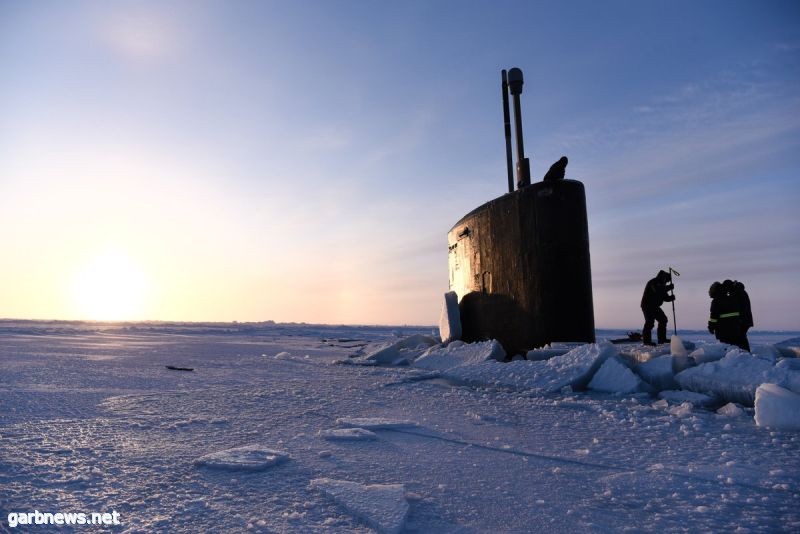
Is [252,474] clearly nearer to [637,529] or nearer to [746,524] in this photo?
[637,529]

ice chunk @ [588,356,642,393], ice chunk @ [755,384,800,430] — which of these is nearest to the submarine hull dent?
ice chunk @ [588,356,642,393]

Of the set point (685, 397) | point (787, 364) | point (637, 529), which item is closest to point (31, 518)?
point (637, 529)

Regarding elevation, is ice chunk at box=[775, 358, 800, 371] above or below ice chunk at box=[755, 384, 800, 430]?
above

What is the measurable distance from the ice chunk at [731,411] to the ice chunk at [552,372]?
1323 millimetres

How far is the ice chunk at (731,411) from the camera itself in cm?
376

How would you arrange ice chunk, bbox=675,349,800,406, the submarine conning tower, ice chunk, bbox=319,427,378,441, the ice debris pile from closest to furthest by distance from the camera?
ice chunk, bbox=319,427,378,441, the ice debris pile, ice chunk, bbox=675,349,800,406, the submarine conning tower

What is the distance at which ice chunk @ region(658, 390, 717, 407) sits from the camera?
4.23m

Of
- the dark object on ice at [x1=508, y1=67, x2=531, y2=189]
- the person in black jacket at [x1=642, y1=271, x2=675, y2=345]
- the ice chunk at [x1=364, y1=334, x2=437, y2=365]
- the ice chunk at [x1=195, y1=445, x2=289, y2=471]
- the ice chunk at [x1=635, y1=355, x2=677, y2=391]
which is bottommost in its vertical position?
the ice chunk at [x1=364, y1=334, x2=437, y2=365]

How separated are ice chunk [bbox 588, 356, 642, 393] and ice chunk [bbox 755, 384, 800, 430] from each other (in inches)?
56.6

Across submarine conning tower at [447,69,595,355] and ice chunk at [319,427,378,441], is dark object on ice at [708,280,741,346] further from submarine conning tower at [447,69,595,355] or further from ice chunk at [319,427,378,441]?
ice chunk at [319,427,378,441]

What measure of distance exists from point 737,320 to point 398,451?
677 cm

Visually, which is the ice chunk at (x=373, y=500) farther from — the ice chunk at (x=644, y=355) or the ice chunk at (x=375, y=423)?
the ice chunk at (x=644, y=355)

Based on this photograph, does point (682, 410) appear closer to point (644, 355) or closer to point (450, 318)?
point (644, 355)

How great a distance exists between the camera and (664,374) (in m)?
4.89
